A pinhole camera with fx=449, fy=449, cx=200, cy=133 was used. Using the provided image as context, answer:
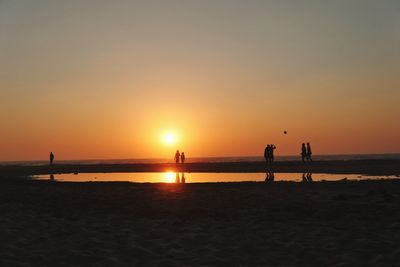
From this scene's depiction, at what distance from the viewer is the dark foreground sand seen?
27.7 feet

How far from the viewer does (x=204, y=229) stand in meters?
11.1

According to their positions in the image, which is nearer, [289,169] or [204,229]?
[204,229]

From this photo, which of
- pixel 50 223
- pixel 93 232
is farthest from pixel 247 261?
pixel 50 223

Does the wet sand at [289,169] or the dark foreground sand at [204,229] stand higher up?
the wet sand at [289,169]

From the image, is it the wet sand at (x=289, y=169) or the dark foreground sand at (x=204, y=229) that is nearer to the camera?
the dark foreground sand at (x=204, y=229)

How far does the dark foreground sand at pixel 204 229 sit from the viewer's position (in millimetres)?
8453

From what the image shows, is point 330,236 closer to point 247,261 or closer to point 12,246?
point 247,261

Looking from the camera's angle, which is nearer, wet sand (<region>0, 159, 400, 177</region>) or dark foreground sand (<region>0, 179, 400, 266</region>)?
dark foreground sand (<region>0, 179, 400, 266</region>)

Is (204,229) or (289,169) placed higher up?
(289,169)

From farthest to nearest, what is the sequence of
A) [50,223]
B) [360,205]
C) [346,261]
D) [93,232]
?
[360,205] < [50,223] < [93,232] < [346,261]

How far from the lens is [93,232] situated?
10.7 meters

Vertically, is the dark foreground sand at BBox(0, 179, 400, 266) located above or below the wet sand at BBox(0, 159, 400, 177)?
below

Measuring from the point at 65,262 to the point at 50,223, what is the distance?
3.78 metres

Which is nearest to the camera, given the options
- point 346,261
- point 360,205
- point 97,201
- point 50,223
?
point 346,261
